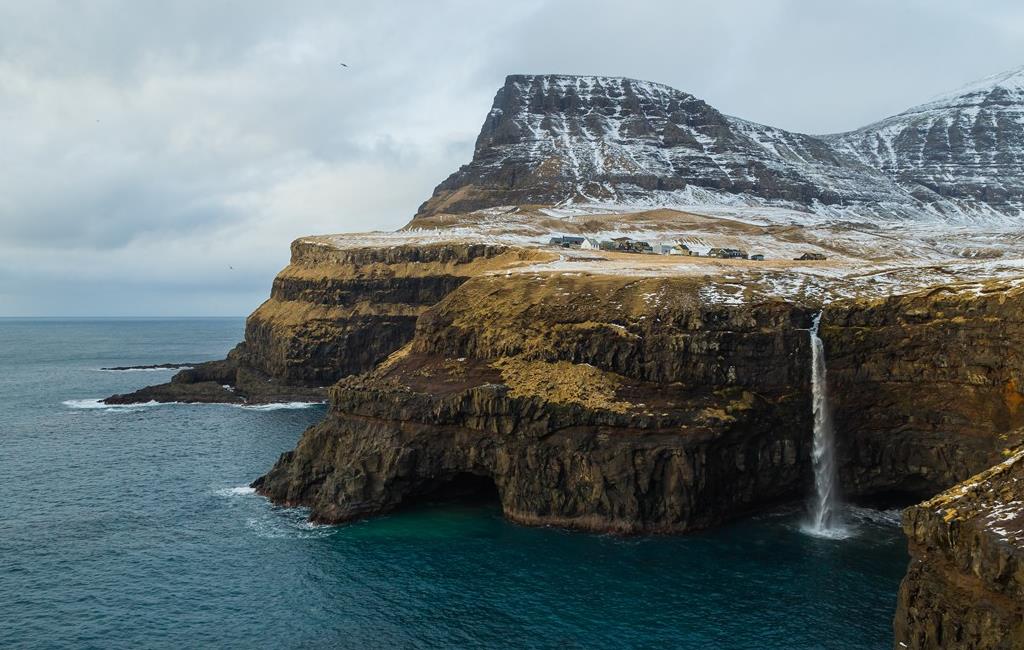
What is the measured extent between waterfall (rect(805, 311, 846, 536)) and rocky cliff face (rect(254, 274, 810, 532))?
1.01 meters

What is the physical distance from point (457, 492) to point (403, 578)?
1867 centimetres

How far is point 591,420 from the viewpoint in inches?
2454

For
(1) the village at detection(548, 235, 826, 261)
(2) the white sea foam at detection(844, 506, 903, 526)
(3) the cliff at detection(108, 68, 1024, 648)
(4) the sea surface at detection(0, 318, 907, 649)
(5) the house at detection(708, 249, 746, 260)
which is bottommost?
(4) the sea surface at detection(0, 318, 907, 649)

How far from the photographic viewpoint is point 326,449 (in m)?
70.4

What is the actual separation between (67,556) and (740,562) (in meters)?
51.8

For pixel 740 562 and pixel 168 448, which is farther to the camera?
pixel 168 448

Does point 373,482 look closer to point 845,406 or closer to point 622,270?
point 622,270

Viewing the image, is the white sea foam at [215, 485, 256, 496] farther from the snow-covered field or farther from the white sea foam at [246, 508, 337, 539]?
the snow-covered field

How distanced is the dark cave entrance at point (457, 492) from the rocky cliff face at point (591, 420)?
30 centimetres

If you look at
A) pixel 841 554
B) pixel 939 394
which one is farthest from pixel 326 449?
pixel 939 394

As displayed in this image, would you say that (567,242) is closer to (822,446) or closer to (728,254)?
(728,254)

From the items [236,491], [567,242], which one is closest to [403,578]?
[236,491]

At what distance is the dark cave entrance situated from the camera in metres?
67.7

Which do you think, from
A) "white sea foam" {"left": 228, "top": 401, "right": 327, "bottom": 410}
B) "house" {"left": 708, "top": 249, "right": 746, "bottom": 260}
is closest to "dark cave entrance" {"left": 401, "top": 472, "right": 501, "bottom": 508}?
"white sea foam" {"left": 228, "top": 401, "right": 327, "bottom": 410}
